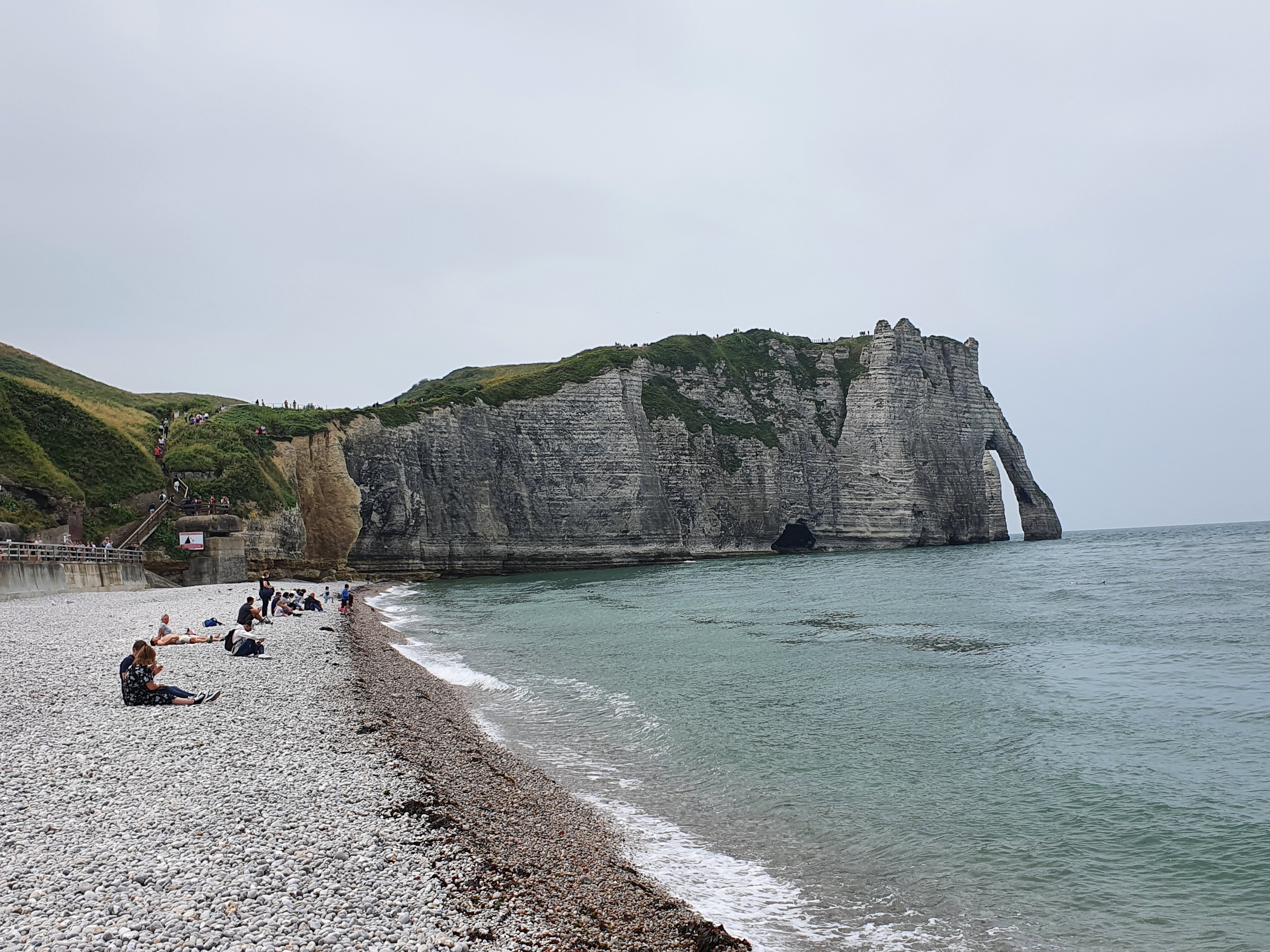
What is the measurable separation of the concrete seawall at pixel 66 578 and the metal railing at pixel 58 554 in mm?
233

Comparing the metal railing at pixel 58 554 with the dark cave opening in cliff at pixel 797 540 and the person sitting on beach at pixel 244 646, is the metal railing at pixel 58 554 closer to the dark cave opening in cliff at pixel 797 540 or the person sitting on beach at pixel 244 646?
the person sitting on beach at pixel 244 646

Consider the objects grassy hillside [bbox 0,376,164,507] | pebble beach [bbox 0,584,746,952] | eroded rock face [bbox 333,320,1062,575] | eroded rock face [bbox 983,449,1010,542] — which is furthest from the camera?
eroded rock face [bbox 983,449,1010,542]


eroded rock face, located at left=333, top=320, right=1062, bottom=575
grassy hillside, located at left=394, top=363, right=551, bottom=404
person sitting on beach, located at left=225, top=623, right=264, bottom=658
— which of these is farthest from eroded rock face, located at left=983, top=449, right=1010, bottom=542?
person sitting on beach, located at left=225, top=623, right=264, bottom=658

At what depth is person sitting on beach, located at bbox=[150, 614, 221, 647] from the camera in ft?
65.7

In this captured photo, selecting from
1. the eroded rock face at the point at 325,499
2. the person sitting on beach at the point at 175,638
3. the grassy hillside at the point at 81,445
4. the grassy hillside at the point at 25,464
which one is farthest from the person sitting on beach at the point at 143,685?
the eroded rock face at the point at 325,499

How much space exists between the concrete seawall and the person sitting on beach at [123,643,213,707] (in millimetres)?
21487

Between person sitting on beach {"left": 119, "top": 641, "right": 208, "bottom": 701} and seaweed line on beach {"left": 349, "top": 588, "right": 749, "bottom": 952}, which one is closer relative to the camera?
seaweed line on beach {"left": 349, "top": 588, "right": 749, "bottom": 952}

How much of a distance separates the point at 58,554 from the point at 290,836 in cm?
3504

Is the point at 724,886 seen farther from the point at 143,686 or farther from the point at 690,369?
the point at 690,369

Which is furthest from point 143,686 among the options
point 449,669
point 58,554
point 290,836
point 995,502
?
point 995,502

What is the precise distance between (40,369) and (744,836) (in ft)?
274

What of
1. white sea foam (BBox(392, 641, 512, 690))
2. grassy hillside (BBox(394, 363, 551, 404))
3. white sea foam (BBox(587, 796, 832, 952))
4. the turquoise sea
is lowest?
white sea foam (BBox(392, 641, 512, 690))

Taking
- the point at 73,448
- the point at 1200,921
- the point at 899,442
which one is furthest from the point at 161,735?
the point at 899,442

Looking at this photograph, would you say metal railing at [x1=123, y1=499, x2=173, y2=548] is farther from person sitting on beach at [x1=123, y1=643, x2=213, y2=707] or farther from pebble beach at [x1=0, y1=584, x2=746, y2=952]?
person sitting on beach at [x1=123, y1=643, x2=213, y2=707]
